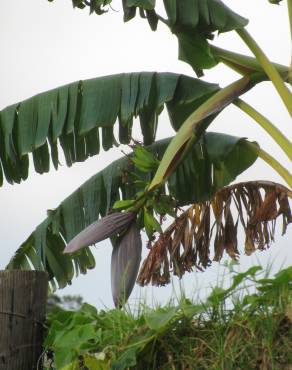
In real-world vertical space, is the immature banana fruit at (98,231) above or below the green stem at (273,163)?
below

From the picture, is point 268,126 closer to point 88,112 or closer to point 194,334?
point 88,112

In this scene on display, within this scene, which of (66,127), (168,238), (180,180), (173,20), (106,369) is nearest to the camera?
(106,369)

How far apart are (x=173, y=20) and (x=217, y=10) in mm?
294

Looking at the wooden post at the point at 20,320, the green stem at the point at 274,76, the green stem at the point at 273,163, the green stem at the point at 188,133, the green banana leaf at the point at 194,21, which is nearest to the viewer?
the wooden post at the point at 20,320

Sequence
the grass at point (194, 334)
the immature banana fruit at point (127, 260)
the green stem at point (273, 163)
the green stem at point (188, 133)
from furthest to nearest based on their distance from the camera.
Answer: the green stem at point (273, 163) < the green stem at point (188, 133) < the immature banana fruit at point (127, 260) < the grass at point (194, 334)

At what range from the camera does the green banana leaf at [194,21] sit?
447 cm

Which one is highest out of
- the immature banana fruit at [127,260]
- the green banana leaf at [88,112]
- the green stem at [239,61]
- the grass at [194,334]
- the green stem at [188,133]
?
the green stem at [239,61]

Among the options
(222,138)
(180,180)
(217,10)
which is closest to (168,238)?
(180,180)

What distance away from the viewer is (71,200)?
221 inches

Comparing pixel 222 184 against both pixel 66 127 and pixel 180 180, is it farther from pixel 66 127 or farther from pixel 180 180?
pixel 66 127

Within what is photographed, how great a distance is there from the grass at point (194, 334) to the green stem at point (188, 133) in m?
1.12

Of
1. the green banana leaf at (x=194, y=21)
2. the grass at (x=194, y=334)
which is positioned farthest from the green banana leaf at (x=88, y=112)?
the grass at (x=194, y=334)

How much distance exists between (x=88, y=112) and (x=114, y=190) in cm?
67

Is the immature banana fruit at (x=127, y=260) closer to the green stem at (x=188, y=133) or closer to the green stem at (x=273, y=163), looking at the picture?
the green stem at (x=188, y=133)
